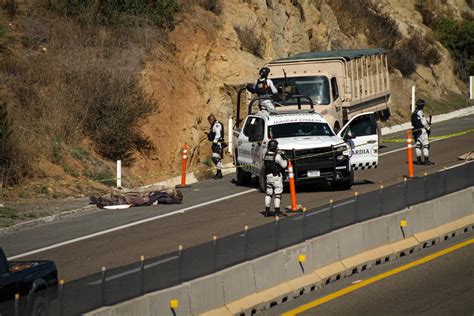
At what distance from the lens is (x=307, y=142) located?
28.7 m

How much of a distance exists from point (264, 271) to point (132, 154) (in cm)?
1697

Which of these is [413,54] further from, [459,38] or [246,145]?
[246,145]

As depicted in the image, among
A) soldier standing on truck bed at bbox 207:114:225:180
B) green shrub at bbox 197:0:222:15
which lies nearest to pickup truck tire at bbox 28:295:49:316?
soldier standing on truck bed at bbox 207:114:225:180

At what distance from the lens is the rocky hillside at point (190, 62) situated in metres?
34.3

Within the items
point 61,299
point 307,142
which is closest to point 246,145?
point 307,142

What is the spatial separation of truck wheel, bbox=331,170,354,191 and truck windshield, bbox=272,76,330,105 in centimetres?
556

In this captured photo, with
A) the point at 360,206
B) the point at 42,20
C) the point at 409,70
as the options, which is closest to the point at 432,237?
the point at 360,206

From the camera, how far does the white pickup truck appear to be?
28.3 metres

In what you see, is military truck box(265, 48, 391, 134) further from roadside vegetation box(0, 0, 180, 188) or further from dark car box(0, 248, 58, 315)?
dark car box(0, 248, 58, 315)

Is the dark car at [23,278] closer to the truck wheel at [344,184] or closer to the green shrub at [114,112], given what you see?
the truck wheel at [344,184]

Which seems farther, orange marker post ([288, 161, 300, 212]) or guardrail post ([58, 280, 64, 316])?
orange marker post ([288, 161, 300, 212])

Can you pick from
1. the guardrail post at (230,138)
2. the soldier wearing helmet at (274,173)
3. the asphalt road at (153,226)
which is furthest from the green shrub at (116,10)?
the soldier wearing helmet at (274,173)

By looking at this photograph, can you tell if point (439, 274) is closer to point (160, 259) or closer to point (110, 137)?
point (160, 259)

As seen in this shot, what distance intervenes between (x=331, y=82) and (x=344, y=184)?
644 cm
